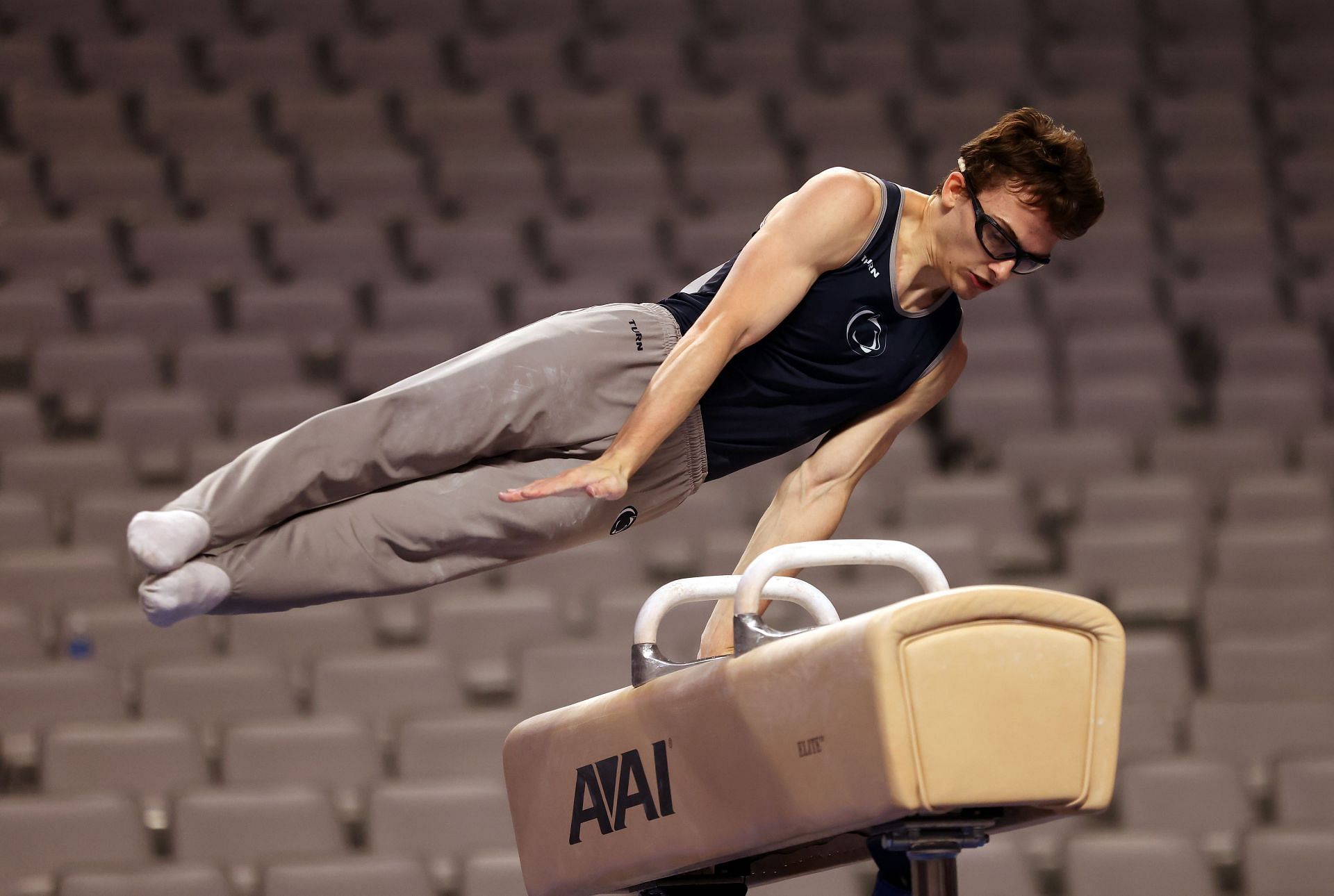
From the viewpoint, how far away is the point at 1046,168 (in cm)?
220

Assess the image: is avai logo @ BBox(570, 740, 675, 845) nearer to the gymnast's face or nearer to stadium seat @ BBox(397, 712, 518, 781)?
the gymnast's face

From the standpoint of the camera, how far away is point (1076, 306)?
245 inches

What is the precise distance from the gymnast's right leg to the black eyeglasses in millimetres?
598

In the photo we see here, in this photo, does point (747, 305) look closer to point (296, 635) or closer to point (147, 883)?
point (147, 883)

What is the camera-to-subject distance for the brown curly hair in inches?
86.3

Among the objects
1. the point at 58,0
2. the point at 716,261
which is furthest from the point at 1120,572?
the point at 58,0

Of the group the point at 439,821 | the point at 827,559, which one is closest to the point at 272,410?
the point at 439,821

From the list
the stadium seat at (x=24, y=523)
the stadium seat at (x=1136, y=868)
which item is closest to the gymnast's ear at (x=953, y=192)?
the stadium seat at (x=1136, y=868)

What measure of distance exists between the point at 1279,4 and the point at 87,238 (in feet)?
21.6

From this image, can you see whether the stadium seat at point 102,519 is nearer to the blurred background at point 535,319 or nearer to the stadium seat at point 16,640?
the blurred background at point 535,319

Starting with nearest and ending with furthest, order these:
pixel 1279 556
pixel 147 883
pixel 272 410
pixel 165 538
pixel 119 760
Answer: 1. pixel 165 538
2. pixel 147 883
3. pixel 119 760
4. pixel 1279 556
5. pixel 272 410

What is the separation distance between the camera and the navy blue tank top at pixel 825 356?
2.43m

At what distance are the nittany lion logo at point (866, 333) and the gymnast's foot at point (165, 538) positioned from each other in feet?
3.69

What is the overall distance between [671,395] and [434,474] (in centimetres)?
44
